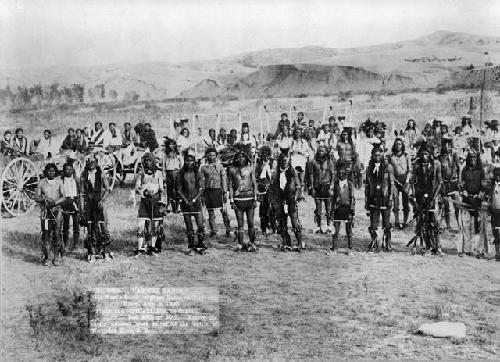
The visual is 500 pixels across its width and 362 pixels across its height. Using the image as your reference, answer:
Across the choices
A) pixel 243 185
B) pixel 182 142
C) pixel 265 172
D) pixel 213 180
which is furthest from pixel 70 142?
pixel 243 185

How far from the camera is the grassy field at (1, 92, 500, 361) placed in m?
6.52

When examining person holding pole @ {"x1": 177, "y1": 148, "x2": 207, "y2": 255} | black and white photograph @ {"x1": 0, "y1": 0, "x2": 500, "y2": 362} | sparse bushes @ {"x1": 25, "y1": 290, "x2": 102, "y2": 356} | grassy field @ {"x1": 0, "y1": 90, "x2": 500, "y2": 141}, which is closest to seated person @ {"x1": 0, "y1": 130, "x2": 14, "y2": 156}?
black and white photograph @ {"x1": 0, "y1": 0, "x2": 500, "y2": 362}

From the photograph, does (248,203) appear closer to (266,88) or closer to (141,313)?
(141,313)

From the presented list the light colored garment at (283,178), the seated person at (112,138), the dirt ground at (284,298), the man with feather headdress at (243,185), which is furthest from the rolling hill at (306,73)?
the dirt ground at (284,298)

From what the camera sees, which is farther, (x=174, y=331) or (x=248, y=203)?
(x=248, y=203)

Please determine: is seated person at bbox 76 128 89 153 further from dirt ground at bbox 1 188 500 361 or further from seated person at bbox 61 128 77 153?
dirt ground at bbox 1 188 500 361

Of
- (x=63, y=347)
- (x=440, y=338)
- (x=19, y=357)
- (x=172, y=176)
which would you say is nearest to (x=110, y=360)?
(x=63, y=347)

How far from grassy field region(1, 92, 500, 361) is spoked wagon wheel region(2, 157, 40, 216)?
1.60 ft

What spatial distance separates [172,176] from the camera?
36.1 feet

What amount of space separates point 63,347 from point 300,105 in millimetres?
26524

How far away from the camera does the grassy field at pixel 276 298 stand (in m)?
6.52

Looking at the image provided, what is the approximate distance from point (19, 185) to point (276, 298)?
6.33 metres
